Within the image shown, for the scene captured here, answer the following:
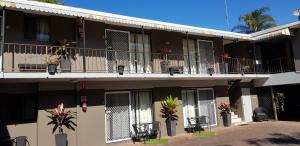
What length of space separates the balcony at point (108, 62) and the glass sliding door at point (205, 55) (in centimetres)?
7

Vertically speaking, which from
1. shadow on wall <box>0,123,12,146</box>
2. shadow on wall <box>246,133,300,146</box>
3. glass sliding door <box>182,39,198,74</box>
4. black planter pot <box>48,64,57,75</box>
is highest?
glass sliding door <box>182,39,198,74</box>

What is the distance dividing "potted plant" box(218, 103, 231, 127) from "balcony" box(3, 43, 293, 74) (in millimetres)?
Answer: 2555

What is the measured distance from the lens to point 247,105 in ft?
74.3

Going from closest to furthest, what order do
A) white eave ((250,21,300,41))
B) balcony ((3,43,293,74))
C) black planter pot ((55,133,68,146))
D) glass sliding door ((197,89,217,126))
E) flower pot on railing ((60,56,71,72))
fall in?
black planter pot ((55,133,68,146)) < balcony ((3,43,293,74)) < flower pot on railing ((60,56,71,72)) < white eave ((250,21,300,41)) < glass sliding door ((197,89,217,126))

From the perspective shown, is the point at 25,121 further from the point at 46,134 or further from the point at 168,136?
the point at 168,136

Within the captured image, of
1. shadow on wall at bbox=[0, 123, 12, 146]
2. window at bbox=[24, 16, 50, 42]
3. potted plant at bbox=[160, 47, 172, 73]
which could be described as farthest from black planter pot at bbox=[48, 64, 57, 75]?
potted plant at bbox=[160, 47, 172, 73]

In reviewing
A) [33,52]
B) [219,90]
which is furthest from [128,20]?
[219,90]

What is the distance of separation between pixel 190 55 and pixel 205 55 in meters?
1.77

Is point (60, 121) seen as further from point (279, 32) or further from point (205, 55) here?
point (279, 32)

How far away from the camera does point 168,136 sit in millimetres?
17234

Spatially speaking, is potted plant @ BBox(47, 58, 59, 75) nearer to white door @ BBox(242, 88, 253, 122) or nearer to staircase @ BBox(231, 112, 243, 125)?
staircase @ BBox(231, 112, 243, 125)

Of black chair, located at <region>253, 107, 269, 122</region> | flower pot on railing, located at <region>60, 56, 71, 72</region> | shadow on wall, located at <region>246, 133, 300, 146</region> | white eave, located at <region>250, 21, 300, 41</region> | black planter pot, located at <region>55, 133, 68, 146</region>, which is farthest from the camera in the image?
black chair, located at <region>253, 107, 269, 122</region>

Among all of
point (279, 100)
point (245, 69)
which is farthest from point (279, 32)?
point (279, 100)

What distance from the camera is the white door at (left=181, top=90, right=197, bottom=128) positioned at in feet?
62.6
